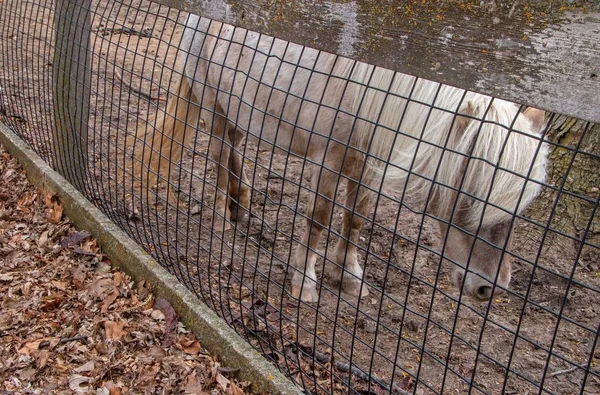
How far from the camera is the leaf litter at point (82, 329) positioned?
103 inches

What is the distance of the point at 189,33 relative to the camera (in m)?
4.16

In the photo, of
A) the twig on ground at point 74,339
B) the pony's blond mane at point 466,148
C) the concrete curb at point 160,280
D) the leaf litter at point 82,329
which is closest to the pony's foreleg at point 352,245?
the pony's blond mane at point 466,148

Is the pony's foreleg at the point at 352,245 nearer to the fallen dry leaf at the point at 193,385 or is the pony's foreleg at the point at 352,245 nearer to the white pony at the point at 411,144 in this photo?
the white pony at the point at 411,144

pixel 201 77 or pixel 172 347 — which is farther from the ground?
pixel 201 77

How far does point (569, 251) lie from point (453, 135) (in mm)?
2106

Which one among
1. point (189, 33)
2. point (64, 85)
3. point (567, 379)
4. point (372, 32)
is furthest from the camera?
point (189, 33)

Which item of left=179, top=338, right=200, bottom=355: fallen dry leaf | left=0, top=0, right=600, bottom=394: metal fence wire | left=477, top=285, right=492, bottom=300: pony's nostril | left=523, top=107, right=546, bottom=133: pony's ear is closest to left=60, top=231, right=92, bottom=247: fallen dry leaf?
left=0, top=0, right=600, bottom=394: metal fence wire

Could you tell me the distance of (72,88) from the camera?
3.79 m

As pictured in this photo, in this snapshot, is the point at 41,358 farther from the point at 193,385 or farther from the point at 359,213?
the point at 359,213

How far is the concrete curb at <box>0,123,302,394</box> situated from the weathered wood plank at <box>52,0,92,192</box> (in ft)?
0.52

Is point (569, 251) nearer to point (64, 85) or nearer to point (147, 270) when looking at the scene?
point (147, 270)

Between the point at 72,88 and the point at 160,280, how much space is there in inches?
60.1

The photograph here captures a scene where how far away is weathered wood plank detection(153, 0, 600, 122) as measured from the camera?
4.42 feet

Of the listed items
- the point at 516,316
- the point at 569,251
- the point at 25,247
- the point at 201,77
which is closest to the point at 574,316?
the point at 516,316
